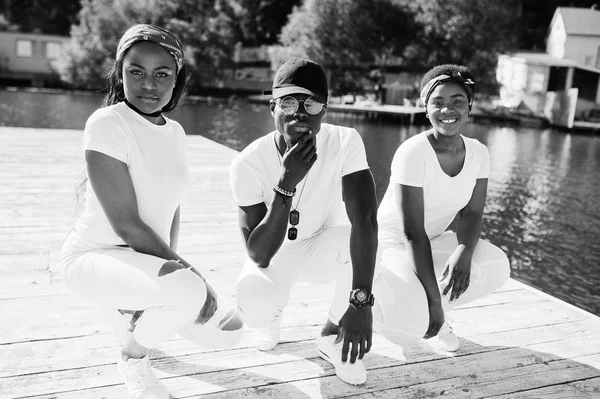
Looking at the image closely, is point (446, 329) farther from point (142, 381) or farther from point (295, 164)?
point (142, 381)

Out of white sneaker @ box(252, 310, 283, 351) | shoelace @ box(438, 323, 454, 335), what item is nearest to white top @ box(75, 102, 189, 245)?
white sneaker @ box(252, 310, 283, 351)

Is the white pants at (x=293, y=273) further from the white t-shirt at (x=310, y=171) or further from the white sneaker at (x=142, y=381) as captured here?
the white sneaker at (x=142, y=381)

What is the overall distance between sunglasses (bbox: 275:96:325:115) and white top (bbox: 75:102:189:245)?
1.63 ft

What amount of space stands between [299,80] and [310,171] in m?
0.41

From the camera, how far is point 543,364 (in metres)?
2.66

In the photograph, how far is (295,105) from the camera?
7.57ft

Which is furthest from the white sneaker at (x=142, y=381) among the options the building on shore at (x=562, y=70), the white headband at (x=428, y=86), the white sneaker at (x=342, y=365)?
the building on shore at (x=562, y=70)

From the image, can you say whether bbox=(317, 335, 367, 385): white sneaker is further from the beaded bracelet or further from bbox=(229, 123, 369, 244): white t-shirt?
the beaded bracelet

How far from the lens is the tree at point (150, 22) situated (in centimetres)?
4015

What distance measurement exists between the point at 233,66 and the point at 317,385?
43.2m

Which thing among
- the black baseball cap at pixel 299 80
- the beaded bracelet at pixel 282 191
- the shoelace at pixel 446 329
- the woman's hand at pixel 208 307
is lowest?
the shoelace at pixel 446 329

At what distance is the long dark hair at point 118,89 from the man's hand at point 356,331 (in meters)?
1.20

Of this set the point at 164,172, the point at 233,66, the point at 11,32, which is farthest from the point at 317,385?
the point at 11,32

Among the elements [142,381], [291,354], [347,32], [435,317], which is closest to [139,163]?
[142,381]
